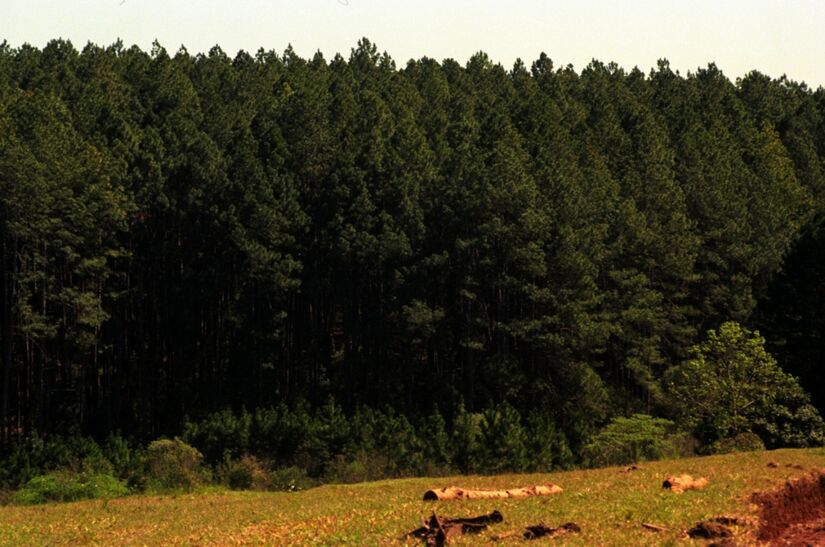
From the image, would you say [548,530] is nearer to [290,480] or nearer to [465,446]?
[290,480]

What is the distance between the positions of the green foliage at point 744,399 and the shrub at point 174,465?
21.9 metres

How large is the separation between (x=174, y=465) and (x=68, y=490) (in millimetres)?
6652

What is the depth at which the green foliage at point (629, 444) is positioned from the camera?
5162 centimetres

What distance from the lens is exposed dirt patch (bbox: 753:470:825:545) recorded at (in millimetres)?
22938

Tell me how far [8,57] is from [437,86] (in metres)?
39.8

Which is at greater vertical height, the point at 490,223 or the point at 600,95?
the point at 600,95

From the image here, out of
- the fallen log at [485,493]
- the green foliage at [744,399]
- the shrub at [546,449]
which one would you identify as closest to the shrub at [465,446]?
the shrub at [546,449]

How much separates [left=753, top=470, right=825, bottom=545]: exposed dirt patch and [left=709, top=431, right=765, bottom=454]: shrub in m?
17.0

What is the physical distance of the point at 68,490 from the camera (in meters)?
44.3

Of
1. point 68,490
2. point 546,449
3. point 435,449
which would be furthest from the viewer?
point 435,449

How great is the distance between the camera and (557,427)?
2566 inches

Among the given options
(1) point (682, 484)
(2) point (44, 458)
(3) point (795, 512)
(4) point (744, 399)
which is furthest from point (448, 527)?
(2) point (44, 458)

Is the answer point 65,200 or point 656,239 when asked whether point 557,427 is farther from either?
point 65,200

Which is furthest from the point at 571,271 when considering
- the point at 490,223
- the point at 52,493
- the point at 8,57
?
the point at 8,57
